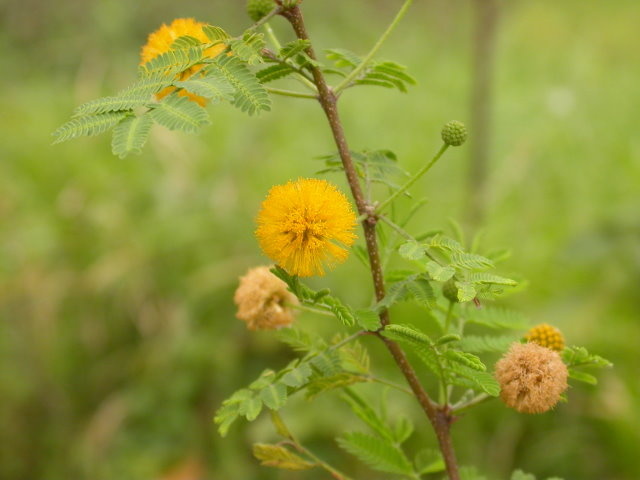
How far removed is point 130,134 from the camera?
0.74 m

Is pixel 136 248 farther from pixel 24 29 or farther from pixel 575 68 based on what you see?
pixel 24 29

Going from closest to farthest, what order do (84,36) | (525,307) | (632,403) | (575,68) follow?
(632,403) < (525,307) < (575,68) < (84,36)

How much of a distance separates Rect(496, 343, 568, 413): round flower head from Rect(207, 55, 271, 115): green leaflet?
0.42m

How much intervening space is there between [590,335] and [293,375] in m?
2.07

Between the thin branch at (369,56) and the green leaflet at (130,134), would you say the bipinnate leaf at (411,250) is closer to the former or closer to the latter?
the thin branch at (369,56)

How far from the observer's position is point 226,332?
10.2 ft

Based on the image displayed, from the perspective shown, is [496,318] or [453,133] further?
[496,318]

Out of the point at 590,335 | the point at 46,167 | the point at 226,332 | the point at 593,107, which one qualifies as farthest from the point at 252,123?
the point at 590,335

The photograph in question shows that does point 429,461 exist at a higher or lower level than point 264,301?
lower

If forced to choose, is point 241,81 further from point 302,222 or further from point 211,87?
point 302,222

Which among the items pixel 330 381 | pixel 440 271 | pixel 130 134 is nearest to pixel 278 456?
pixel 330 381

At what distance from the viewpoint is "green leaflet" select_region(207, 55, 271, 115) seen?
2.57 feet

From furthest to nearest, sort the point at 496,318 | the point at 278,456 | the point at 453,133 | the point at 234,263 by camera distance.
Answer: the point at 234,263 < the point at 496,318 < the point at 278,456 < the point at 453,133

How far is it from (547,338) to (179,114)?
534mm
